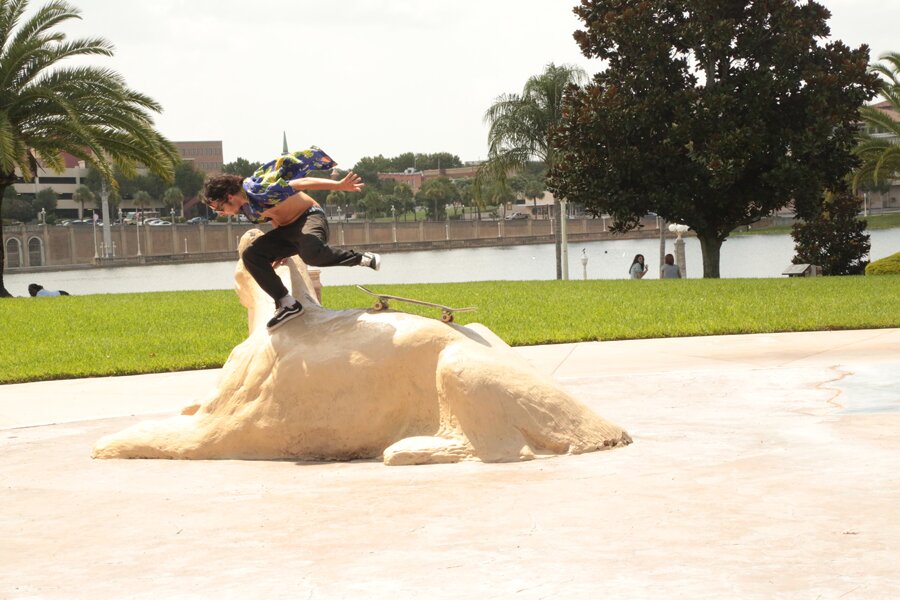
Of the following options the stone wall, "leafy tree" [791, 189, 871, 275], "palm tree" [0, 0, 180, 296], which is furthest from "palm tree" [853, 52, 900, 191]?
the stone wall

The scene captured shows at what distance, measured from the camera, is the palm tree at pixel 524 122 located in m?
41.9

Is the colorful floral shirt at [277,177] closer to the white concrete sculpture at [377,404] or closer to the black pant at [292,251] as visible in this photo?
the black pant at [292,251]

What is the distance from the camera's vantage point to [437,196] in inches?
5010

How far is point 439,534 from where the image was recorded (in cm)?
510

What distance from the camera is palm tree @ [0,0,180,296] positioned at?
26.8 meters

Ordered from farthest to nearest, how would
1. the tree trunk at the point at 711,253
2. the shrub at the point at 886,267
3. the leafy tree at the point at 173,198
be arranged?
the leafy tree at the point at 173,198
the tree trunk at the point at 711,253
the shrub at the point at 886,267

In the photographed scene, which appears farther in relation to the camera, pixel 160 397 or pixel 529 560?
pixel 160 397

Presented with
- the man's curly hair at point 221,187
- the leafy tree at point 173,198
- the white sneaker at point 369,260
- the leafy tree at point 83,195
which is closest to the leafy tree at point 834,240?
the white sneaker at point 369,260

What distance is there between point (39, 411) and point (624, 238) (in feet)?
325

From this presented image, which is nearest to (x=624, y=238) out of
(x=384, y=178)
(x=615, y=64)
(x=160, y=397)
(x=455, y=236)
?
(x=455, y=236)

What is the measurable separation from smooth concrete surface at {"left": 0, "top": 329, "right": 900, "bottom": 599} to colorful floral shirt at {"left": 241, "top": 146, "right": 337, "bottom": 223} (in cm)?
165

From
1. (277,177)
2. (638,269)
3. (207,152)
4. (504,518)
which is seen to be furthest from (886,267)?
(207,152)

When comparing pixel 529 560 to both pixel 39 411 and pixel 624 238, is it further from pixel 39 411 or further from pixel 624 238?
pixel 624 238

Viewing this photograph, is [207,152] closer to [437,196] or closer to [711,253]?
[437,196]
